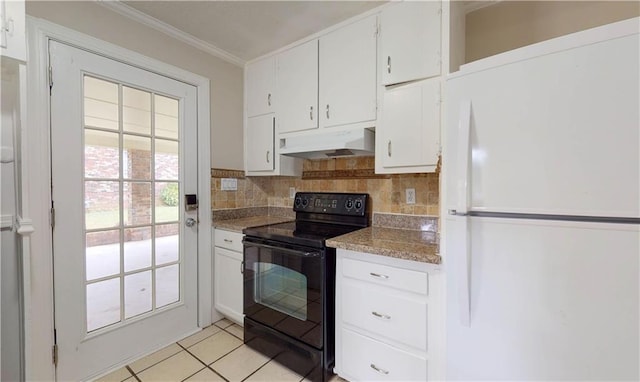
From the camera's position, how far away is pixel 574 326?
84cm

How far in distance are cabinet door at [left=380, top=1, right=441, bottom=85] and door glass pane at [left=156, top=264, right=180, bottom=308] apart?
2.06 m

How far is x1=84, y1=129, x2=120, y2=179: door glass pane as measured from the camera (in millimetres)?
1579

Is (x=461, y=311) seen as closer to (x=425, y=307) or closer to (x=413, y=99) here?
(x=425, y=307)

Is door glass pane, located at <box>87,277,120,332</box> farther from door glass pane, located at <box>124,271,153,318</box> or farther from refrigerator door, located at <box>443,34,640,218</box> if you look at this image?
refrigerator door, located at <box>443,34,640,218</box>

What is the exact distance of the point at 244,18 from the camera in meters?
1.78

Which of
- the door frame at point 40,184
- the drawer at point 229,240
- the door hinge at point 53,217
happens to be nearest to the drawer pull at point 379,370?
the drawer at point 229,240

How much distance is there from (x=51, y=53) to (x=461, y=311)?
2423mm

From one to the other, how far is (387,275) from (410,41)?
4.39 ft

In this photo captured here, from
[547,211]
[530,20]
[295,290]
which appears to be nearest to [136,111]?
[295,290]

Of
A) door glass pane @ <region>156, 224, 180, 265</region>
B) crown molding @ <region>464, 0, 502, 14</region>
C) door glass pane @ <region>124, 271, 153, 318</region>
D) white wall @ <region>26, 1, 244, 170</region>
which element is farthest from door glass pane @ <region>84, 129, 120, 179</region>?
crown molding @ <region>464, 0, 502, 14</region>

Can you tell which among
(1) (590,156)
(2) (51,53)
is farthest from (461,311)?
(2) (51,53)

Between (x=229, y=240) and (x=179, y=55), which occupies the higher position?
(x=179, y=55)

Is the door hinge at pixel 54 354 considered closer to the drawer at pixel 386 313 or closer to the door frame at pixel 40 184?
the door frame at pixel 40 184

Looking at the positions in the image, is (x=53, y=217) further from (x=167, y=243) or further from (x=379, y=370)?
(x=379, y=370)
